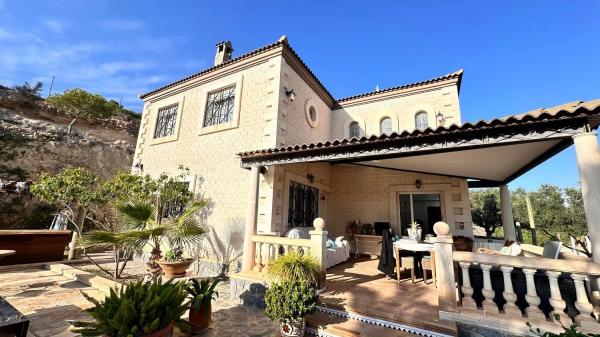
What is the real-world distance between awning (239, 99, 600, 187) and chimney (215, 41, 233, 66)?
6354mm

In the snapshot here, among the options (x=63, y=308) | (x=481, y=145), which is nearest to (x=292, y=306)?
(x=481, y=145)

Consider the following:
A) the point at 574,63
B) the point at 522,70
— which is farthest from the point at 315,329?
the point at 574,63

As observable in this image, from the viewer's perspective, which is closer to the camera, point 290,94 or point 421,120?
point 290,94

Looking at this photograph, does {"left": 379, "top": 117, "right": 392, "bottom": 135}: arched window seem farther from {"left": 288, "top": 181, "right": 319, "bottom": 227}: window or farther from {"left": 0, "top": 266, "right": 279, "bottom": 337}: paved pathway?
{"left": 0, "top": 266, "right": 279, "bottom": 337}: paved pathway

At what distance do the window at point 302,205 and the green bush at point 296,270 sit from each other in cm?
302

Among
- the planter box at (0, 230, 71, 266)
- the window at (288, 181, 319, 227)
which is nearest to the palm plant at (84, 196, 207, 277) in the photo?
the window at (288, 181, 319, 227)

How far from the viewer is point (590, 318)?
293 cm

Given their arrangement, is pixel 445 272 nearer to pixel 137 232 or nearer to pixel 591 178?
pixel 591 178

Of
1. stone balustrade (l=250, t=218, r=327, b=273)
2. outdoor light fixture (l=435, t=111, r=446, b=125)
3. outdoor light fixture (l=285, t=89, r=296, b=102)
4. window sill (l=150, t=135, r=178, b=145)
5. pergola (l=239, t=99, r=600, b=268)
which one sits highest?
outdoor light fixture (l=285, t=89, r=296, b=102)

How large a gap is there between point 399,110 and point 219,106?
7.70 meters

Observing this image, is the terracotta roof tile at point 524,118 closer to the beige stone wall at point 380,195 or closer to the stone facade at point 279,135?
the stone facade at point 279,135

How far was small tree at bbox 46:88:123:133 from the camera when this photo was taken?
82.4ft

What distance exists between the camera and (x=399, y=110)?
10383 millimetres

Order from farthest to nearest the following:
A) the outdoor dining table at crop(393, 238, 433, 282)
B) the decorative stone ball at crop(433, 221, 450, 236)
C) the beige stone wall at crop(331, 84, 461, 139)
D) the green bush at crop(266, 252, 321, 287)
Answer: the beige stone wall at crop(331, 84, 461, 139), the outdoor dining table at crop(393, 238, 433, 282), the green bush at crop(266, 252, 321, 287), the decorative stone ball at crop(433, 221, 450, 236)
